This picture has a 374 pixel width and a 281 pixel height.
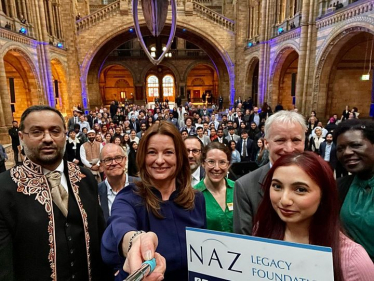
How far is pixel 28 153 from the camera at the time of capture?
1678mm

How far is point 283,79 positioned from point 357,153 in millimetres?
15801

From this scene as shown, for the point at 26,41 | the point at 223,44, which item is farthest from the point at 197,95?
the point at 26,41

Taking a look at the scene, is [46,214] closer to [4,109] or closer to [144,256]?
[144,256]

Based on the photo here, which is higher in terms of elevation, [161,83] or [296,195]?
[161,83]

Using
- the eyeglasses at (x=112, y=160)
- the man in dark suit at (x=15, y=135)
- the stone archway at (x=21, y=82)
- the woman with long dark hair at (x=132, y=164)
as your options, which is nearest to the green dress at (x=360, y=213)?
the eyeglasses at (x=112, y=160)

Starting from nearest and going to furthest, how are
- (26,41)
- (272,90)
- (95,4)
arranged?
1. (26,41)
2. (272,90)
3. (95,4)

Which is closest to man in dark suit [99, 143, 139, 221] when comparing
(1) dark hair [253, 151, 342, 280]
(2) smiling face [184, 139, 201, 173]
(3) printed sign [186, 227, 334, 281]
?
(2) smiling face [184, 139, 201, 173]

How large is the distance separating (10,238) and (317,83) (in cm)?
1278

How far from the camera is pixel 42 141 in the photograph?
1651mm

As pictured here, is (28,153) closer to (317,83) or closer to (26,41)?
(317,83)

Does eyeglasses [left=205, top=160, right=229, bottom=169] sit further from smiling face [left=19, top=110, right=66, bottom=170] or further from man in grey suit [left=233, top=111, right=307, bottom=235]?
smiling face [left=19, top=110, right=66, bottom=170]

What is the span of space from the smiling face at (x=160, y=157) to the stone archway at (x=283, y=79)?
15502 mm

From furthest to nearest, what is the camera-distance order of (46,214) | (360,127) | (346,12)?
(346,12)
(360,127)
(46,214)

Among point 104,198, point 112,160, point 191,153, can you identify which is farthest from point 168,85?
point 104,198
